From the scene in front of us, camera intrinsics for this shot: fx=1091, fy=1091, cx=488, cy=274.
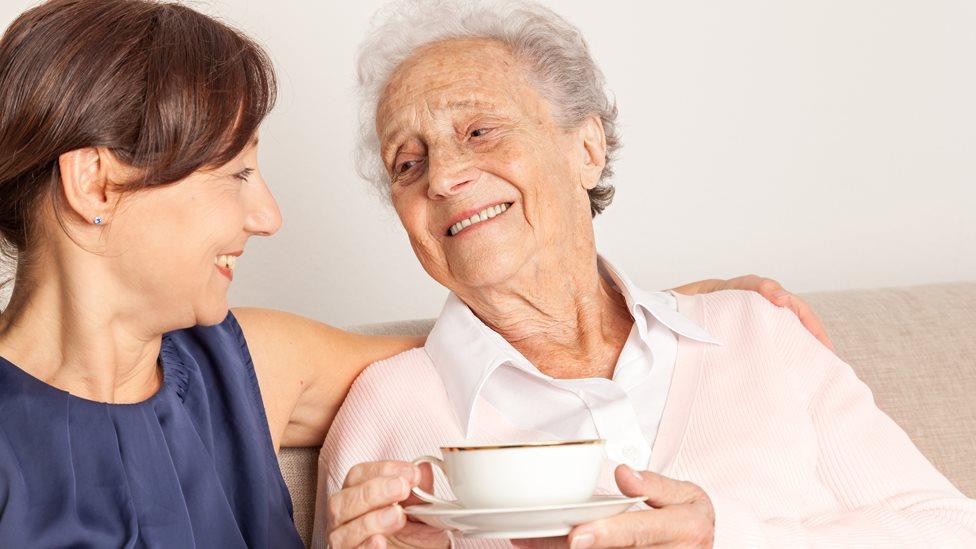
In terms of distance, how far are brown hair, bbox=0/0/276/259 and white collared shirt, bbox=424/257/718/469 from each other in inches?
21.5

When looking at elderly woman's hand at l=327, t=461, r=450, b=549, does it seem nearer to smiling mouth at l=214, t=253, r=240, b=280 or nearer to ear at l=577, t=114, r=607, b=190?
smiling mouth at l=214, t=253, r=240, b=280

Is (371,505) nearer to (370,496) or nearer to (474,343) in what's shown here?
(370,496)

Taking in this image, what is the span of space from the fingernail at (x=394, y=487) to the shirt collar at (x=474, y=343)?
50 cm

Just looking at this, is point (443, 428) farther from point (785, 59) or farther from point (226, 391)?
point (785, 59)

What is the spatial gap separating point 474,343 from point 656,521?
0.69 metres

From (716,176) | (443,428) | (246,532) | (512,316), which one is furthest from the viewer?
(716,176)

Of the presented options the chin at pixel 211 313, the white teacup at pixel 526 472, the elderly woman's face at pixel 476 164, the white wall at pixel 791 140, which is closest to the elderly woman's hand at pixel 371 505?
the white teacup at pixel 526 472

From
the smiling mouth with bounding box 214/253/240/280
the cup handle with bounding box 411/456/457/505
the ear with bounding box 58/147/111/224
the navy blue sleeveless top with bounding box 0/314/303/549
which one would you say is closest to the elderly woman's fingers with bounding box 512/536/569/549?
the cup handle with bounding box 411/456/457/505

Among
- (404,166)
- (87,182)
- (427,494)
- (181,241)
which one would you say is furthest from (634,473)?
(404,166)

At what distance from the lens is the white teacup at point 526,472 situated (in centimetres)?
117

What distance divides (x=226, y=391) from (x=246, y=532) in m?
0.22

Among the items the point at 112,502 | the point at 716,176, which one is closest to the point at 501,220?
the point at 112,502

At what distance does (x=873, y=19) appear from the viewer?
3.02 m

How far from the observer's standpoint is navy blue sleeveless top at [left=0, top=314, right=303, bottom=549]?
56.5 inches
